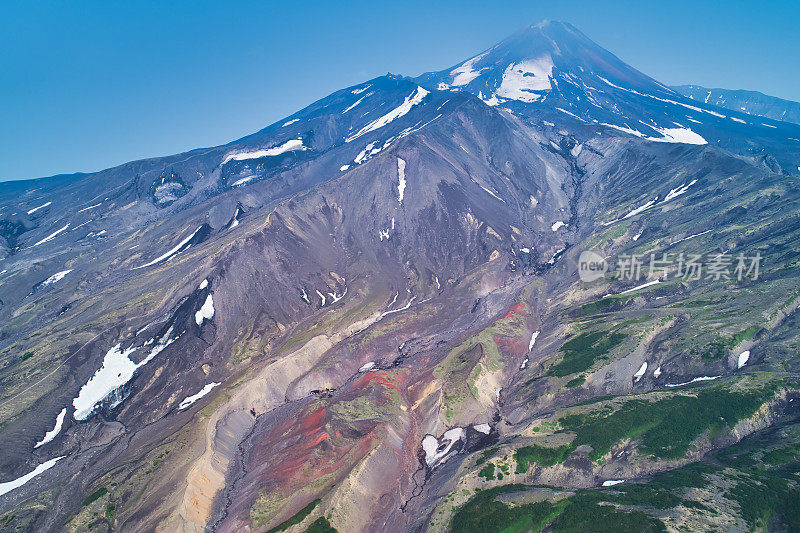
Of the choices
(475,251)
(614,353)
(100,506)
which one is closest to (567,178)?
(475,251)

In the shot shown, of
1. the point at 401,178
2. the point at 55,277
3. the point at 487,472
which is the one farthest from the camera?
the point at 401,178

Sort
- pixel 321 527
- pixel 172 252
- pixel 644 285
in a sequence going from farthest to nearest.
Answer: pixel 172 252 → pixel 644 285 → pixel 321 527

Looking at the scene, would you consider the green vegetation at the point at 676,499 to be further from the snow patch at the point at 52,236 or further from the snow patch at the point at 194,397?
the snow patch at the point at 52,236

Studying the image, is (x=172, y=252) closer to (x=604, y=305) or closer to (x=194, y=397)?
(x=194, y=397)

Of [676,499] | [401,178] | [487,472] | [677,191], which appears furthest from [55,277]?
[677,191]

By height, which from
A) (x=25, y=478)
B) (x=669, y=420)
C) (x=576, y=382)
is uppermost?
(x=25, y=478)

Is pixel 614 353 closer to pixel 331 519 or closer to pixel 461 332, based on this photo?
pixel 461 332
